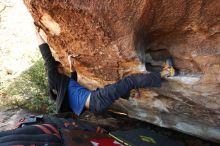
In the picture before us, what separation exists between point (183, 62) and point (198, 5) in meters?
0.70

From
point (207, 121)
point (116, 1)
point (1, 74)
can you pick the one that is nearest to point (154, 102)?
point (207, 121)

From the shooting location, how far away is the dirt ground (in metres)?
6.55

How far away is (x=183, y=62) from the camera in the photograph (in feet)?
10.7

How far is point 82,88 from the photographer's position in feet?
12.5

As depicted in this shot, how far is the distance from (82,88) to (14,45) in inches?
173

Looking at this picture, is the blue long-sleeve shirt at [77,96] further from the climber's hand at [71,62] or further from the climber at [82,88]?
the climber's hand at [71,62]

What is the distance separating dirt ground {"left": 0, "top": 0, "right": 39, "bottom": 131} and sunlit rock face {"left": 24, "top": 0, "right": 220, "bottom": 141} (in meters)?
2.50

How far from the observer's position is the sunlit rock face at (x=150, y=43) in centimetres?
282

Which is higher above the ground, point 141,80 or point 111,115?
point 141,80

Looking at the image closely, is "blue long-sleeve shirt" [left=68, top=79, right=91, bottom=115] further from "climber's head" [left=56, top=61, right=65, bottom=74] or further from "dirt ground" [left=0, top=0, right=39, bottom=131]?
"dirt ground" [left=0, top=0, right=39, bottom=131]

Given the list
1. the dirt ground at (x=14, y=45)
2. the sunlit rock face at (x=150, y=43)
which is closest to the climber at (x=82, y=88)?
the sunlit rock face at (x=150, y=43)

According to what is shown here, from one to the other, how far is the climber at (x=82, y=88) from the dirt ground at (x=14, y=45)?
1.94 meters

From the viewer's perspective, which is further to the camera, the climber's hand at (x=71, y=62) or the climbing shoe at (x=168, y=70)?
the climber's hand at (x=71, y=62)

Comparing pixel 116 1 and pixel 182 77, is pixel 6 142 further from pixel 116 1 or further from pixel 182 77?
pixel 182 77
